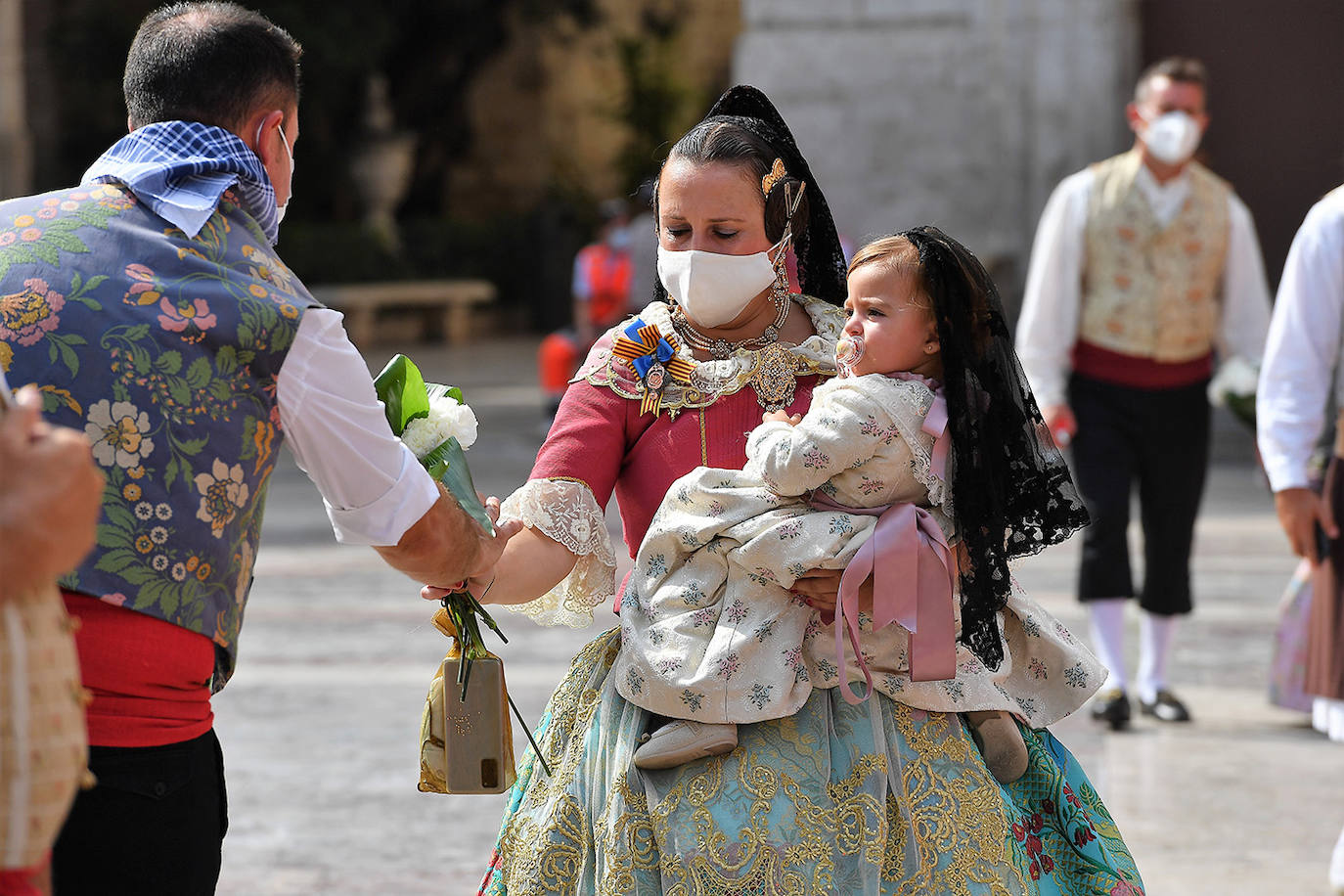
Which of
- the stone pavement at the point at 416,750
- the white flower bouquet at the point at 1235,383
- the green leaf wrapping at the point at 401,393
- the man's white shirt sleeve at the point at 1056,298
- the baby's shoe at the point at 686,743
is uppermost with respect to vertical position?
the green leaf wrapping at the point at 401,393

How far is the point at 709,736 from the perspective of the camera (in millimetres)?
2734

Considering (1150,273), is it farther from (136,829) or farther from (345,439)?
(136,829)

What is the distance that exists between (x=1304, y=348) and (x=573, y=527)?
2.24 metres

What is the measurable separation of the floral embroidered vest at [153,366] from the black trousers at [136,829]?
A: 0.21m

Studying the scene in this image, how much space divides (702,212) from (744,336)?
236 millimetres

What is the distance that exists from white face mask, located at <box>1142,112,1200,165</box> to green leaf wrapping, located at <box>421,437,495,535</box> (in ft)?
12.9

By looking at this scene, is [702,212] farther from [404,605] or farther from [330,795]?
[404,605]

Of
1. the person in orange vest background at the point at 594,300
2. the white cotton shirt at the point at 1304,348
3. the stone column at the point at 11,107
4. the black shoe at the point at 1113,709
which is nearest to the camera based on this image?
the white cotton shirt at the point at 1304,348

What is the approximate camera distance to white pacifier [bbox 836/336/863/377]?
2777 mm

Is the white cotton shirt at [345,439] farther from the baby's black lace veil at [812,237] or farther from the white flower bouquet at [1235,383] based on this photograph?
the white flower bouquet at [1235,383]

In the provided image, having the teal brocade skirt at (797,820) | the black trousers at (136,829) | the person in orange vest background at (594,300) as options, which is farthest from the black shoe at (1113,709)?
the person in orange vest background at (594,300)

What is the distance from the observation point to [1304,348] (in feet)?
14.3

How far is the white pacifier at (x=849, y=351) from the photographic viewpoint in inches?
109

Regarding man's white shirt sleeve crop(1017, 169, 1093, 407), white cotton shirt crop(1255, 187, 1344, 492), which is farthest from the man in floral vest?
man's white shirt sleeve crop(1017, 169, 1093, 407)
